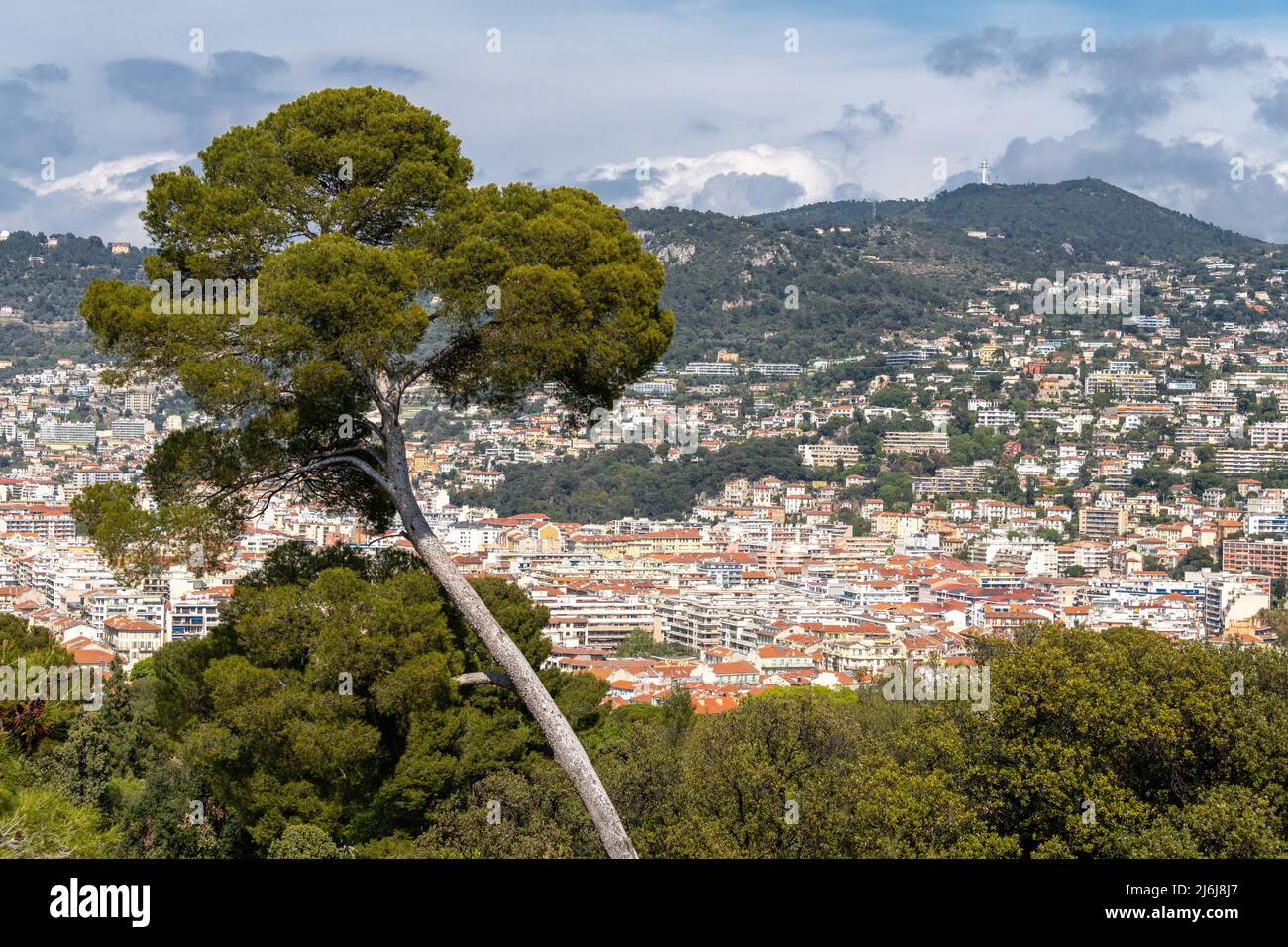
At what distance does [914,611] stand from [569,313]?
43.1m

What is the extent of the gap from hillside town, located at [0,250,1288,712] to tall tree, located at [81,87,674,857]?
1690 centimetres

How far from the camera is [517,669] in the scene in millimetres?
5977

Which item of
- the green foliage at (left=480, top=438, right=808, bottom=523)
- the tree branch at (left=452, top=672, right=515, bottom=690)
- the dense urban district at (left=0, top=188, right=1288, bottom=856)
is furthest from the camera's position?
the green foliage at (left=480, top=438, right=808, bottom=523)

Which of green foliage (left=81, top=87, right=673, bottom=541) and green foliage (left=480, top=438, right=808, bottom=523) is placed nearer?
green foliage (left=81, top=87, right=673, bottom=541)

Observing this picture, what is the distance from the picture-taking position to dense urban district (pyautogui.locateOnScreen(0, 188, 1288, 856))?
270 inches

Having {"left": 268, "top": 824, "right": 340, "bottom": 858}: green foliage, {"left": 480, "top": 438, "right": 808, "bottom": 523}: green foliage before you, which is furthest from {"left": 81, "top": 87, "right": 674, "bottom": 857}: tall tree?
{"left": 480, "top": 438, "right": 808, "bottom": 523}: green foliage

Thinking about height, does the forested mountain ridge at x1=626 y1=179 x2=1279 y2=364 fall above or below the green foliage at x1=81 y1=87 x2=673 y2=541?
above

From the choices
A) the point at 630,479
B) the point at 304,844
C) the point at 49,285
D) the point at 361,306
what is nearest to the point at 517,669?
the point at 361,306

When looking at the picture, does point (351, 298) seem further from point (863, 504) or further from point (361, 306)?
→ point (863, 504)

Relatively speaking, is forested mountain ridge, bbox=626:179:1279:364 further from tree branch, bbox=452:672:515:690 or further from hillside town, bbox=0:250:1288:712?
tree branch, bbox=452:672:515:690

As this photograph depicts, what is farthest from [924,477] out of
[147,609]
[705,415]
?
[147,609]

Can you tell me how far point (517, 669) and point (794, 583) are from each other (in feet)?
183
